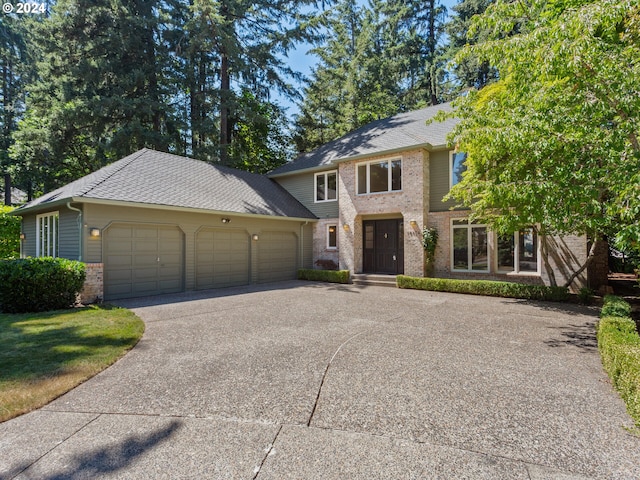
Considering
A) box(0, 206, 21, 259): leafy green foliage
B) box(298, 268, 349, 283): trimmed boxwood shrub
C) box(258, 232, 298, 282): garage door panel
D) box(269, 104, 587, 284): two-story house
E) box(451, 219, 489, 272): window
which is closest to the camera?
box(269, 104, 587, 284): two-story house

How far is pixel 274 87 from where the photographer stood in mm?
21172

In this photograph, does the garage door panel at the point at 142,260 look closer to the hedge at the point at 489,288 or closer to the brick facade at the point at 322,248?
the brick facade at the point at 322,248

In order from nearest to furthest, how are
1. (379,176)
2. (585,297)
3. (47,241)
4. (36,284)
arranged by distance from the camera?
(36,284)
(585,297)
(47,241)
(379,176)

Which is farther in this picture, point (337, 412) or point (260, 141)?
point (260, 141)

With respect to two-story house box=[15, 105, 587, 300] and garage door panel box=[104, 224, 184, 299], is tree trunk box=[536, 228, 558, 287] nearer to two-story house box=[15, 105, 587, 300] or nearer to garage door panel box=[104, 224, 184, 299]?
two-story house box=[15, 105, 587, 300]

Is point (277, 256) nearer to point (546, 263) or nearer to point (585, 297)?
point (546, 263)

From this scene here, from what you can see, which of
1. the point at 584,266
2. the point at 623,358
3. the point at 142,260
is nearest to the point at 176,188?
the point at 142,260

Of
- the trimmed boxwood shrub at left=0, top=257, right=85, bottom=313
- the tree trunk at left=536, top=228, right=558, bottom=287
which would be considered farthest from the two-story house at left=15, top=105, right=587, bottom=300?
the trimmed boxwood shrub at left=0, top=257, right=85, bottom=313

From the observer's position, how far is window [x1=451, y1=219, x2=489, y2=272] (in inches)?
448

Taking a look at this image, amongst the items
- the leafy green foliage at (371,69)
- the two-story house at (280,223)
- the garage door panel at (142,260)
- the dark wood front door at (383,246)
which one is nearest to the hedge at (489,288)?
the two-story house at (280,223)

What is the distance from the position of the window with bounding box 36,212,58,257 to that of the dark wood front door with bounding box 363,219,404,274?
11242 mm

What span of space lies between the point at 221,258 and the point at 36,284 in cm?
537

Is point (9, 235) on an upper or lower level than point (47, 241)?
upper

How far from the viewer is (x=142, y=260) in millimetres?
9727
